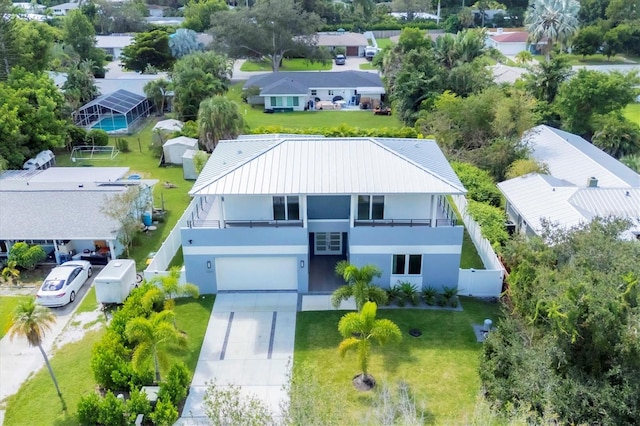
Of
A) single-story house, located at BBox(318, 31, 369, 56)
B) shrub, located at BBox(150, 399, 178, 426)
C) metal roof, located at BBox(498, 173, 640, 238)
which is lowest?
shrub, located at BBox(150, 399, 178, 426)

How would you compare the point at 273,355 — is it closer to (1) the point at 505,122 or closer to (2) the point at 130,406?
(2) the point at 130,406

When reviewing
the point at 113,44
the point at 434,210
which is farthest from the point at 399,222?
the point at 113,44

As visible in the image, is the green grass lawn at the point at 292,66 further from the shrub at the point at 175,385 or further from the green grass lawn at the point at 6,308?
the shrub at the point at 175,385

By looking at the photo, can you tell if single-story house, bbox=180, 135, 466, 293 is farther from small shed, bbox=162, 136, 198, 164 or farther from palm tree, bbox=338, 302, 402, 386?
small shed, bbox=162, 136, 198, 164

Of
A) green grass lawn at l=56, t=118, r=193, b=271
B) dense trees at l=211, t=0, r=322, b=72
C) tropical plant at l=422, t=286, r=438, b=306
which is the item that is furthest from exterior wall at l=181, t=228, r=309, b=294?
dense trees at l=211, t=0, r=322, b=72

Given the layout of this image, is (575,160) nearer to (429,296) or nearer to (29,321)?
(429,296)

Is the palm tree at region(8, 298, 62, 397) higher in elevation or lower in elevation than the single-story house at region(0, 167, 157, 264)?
higher

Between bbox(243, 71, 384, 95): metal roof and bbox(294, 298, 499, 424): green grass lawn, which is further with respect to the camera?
bbox(243, 71, 384, 95): metal roof
